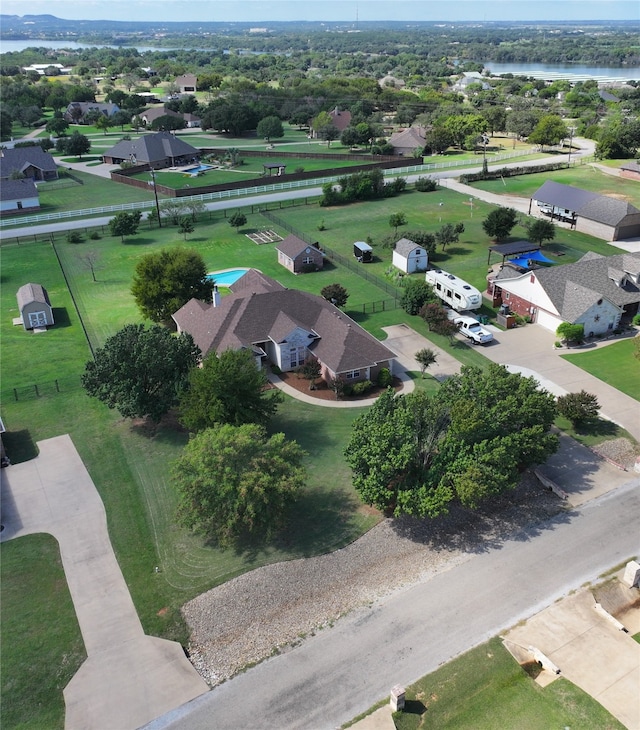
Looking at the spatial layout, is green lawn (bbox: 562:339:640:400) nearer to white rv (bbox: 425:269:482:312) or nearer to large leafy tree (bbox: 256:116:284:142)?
white rv (bbox: 425:269:482:312)

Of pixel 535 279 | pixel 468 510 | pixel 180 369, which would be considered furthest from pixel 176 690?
pixel 535 279

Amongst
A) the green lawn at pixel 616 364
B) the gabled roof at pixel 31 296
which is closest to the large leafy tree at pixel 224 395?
the gabled roof at pixel 31 296

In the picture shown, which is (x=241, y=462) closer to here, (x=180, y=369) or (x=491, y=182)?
(x=180, y=369)

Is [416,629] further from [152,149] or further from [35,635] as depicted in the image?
[152,149]

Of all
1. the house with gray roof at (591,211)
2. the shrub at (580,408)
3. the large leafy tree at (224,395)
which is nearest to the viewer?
the large leafy tree at (224,395)

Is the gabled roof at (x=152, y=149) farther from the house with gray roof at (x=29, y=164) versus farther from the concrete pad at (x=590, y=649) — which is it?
the concrete pad at (x=590, y=649)

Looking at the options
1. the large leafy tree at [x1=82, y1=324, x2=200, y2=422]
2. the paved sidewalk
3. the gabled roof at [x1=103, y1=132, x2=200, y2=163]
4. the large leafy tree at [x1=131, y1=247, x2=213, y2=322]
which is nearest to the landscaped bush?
the large leafy tree at [x1=82, y1=324, x2=200, y2=422]
